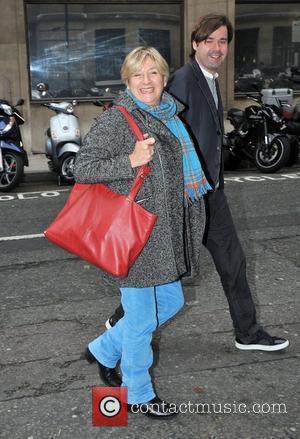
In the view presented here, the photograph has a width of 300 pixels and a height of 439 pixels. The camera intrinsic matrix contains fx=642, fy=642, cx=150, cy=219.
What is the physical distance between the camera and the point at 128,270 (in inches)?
108

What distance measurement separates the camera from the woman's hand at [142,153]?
8.71 ft

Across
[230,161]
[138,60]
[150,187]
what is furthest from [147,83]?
[230,161]

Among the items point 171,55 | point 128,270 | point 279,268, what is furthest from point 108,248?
point 171,55

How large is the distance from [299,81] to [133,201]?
40.7ft

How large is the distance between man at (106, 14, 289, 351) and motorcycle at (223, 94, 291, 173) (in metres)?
6.93

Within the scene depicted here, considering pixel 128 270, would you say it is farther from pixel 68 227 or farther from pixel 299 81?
pixel 299 81

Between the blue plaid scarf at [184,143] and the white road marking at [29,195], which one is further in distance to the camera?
the white road marking at [29,195]

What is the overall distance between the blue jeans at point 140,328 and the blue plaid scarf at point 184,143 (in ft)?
1.46

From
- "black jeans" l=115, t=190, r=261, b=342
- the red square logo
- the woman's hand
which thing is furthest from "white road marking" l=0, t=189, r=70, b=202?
the woman's hand

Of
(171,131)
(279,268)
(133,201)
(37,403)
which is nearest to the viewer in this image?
(133,201)

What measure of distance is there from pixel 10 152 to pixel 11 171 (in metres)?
0.28

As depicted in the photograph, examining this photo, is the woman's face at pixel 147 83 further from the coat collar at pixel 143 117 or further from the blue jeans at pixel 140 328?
the blue jeans at pixel 140 328

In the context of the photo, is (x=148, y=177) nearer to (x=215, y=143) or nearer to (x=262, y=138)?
(x=215, y=143)

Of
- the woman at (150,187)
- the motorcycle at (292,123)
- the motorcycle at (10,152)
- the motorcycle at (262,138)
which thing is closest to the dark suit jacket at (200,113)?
the woman at (150,187)
